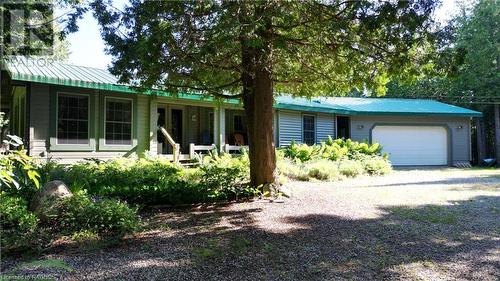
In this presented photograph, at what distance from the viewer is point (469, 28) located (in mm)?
25125

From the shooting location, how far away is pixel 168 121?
15.8 metres

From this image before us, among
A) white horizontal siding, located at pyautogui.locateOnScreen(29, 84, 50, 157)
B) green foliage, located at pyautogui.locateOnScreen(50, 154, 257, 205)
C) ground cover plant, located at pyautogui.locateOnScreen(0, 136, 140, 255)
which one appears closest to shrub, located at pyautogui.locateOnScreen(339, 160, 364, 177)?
green foliage, located at pyautogui.locateOnScreen(50, 154, 257, 205)

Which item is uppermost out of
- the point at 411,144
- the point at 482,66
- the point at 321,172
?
the point at 482,66

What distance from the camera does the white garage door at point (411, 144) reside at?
21344mm

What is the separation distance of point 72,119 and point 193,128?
18.5 feet

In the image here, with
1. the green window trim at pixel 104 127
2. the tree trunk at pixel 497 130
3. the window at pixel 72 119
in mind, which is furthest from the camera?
the tree trunk at pixel 497 130

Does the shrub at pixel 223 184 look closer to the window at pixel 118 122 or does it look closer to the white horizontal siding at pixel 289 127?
the window at pixel 118 122

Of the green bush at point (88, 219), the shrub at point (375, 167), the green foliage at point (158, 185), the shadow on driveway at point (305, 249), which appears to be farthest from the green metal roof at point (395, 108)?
the green bush at point (88, 219)

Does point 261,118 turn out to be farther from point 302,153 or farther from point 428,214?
point 302,153

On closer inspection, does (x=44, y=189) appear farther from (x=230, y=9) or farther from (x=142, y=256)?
(x=230, y=9)

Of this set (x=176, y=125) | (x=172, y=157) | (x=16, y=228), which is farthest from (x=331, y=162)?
(x=16, y=228)

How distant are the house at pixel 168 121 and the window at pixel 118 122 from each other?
1.2 inches

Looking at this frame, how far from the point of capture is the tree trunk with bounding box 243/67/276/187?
809cm

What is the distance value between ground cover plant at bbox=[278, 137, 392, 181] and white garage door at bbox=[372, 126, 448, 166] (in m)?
3.40
